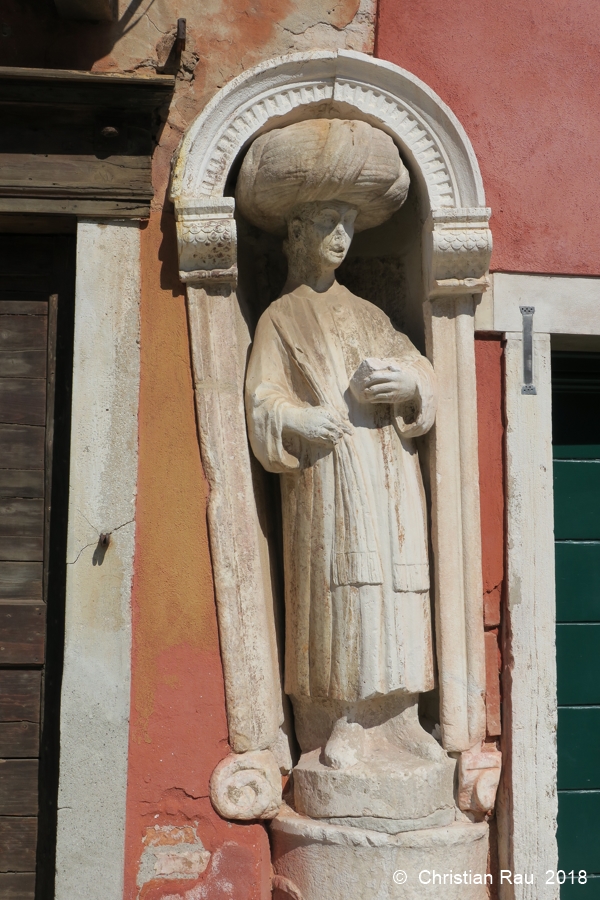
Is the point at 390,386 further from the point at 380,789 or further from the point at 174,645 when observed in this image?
the point at 380,789

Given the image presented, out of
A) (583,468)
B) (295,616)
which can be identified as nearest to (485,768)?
(295,616)

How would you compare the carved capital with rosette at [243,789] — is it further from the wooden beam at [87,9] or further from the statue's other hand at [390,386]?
the wooden beam at [87,9]

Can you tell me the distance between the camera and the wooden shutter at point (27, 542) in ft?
12.5

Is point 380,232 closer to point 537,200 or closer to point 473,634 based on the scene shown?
point 537,200

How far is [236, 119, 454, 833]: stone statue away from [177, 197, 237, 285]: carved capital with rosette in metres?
0.18

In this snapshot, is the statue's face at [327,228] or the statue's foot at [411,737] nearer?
the statue's foot at [411,737]

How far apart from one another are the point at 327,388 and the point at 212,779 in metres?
1.27

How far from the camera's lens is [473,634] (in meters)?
3.85

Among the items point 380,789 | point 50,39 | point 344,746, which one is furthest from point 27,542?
point 50,39

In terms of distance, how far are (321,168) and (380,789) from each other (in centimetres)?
194

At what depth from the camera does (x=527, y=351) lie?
158 inches

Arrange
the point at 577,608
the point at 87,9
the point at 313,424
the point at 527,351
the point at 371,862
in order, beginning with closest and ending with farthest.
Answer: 1. the point at 371,862
2. the point at 313,424
3. the point at 87,9
4. the point at 527,351
5. the point at 577,608

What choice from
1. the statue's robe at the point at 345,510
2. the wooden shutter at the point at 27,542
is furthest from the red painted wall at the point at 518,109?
the wooden shutter at the point at 27,542

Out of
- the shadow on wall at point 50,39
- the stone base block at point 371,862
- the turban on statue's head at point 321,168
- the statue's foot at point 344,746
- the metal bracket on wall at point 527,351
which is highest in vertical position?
the shadow on wall at point 50,39
